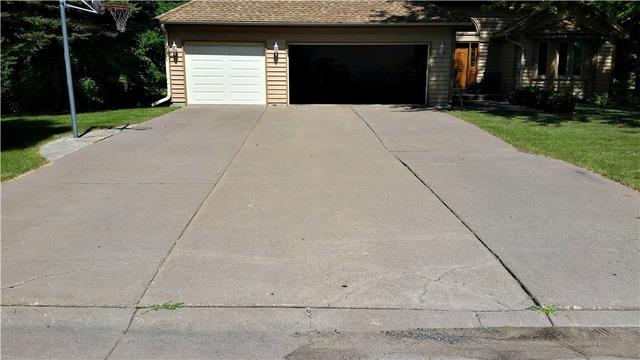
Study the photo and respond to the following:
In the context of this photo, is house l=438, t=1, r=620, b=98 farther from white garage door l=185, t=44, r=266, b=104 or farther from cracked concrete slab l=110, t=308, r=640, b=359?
cracked concrete slab l=110, t=308, r=640, b=359

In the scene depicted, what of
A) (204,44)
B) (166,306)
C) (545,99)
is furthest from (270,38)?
(166,306)

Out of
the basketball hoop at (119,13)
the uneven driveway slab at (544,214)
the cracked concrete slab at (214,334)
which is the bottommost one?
the cracked concrete slab at (214,334)

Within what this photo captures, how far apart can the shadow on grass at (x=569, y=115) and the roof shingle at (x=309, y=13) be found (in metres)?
3.32

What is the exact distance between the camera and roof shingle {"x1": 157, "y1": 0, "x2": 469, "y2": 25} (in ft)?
61.8

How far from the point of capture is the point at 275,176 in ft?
27.7

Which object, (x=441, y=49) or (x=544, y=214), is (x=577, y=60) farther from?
(x=544, y=214)

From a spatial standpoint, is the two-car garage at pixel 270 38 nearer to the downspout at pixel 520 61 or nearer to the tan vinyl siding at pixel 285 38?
the tan vinyl siding at pixel 285 38

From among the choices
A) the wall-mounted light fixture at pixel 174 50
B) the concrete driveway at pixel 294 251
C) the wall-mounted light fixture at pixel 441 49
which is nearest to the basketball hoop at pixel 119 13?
the wall-mounted light fixture at pixel 174 50

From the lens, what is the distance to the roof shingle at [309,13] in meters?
18.8

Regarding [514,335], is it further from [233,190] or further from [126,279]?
[233,190]

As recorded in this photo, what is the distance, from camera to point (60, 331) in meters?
3.74

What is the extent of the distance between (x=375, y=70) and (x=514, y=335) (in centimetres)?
2410

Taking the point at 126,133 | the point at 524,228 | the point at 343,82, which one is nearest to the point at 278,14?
the point at 343,82

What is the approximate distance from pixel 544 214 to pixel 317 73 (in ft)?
68.3
